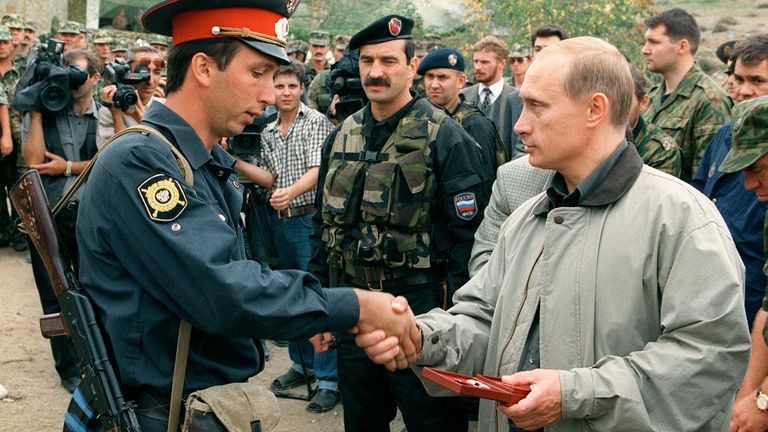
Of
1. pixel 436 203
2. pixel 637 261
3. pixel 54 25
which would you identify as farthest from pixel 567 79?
pixel 54 25

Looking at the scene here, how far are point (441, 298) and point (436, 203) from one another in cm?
54

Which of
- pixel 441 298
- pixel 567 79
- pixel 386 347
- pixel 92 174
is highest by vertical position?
pixel 567 79

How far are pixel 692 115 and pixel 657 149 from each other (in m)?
0.82

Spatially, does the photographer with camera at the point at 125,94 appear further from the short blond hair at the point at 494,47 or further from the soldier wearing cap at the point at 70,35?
the soldier wearing cap at the point at 70,35

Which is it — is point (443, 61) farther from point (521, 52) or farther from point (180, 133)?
point (180, 133)

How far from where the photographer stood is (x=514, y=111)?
300 inches

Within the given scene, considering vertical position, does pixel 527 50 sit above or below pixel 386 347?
above

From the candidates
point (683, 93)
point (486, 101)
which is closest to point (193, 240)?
point (683, 93)

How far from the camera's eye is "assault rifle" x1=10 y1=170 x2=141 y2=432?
2.43 m

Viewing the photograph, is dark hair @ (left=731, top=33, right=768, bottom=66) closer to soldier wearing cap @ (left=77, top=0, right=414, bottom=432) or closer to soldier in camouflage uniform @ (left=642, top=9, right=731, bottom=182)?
soldier in camouflage uniform @ (left=642, top=9, right=731, bottom=182)

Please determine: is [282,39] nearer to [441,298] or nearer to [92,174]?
[92,174]

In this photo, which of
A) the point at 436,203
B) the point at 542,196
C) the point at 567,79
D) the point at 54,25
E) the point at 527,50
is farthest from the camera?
the point at 54,25

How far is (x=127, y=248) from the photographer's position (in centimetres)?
238

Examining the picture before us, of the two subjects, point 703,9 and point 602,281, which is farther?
point 703,9
